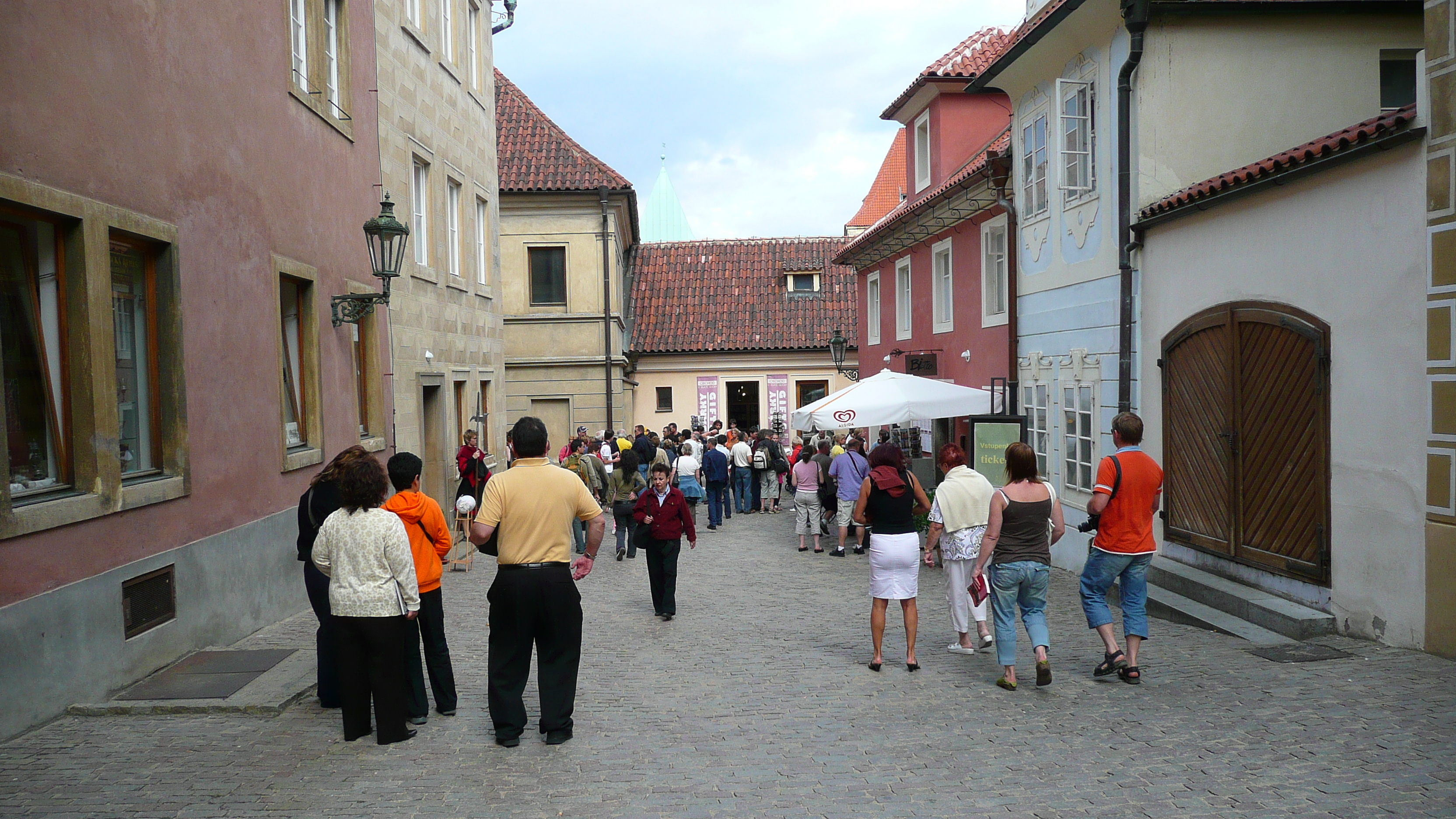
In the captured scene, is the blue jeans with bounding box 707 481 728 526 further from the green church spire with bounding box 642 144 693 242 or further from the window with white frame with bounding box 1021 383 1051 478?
the green church spire with bounding box 642 144 693 242

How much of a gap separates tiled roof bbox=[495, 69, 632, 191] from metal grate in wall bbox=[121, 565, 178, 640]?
20.9m

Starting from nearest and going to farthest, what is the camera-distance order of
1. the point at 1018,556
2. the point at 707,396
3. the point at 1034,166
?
the point at 1018,556, the point at 1034,166, the point at 707,396

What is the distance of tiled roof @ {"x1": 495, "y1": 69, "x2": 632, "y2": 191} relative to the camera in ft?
92.7

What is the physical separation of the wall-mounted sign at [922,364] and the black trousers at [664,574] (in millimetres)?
10943

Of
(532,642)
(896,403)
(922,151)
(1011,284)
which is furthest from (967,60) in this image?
(532,642)

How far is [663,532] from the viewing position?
11.3 m

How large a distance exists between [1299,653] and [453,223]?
560 inches

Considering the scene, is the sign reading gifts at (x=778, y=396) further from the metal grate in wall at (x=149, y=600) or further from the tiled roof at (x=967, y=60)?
the metal grate in wall at (x=149, y=600)

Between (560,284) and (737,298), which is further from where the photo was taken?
(737,298)

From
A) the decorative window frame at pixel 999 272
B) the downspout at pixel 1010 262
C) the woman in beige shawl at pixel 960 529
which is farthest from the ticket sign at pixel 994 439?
the woman in beige shawl at pixel 960 529

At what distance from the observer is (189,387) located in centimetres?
870

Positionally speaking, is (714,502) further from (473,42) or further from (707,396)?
(707,396)

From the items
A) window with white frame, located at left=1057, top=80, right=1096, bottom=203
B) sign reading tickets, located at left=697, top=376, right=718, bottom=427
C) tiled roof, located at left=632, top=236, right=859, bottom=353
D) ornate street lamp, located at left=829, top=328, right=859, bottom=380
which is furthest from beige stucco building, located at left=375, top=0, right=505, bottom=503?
tiled roof, located at left=632, top=236, right=859, bottom=353

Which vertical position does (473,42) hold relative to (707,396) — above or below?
above
